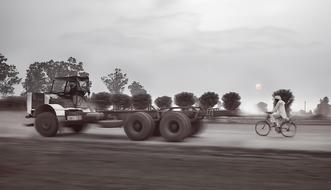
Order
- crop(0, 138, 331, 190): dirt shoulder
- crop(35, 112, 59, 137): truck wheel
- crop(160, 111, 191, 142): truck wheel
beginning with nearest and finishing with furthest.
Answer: crop(0, 138, 331, 190): dirt shoulder, crop(160, 111, 191, 142): truck wheel, crop(35, 112, 59, 137): truck wheel

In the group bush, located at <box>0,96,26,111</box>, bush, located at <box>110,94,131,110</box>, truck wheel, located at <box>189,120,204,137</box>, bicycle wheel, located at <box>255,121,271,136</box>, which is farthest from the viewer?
bush, located at <box>0,96,26,111</box>

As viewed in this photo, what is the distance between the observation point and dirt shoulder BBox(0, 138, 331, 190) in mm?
6727

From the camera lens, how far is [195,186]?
657cm

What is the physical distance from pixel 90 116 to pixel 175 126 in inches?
142

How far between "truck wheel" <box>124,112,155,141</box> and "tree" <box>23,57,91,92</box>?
38.7 m

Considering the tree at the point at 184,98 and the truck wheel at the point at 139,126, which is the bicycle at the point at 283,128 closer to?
the truck wheel at the point at 139,126

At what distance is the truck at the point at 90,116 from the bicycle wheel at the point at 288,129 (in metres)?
3.33

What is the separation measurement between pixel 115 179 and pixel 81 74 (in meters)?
10.3

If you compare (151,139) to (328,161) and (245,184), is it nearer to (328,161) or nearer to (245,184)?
(328,161)

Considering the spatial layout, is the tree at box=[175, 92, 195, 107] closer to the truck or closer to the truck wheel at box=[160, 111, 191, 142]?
the truck

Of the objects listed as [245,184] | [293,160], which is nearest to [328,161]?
[293,160]

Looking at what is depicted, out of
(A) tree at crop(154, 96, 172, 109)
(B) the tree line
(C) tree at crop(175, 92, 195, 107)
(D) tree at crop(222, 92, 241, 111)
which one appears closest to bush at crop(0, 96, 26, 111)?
(B) the tree line

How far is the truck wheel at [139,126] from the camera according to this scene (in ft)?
46.6

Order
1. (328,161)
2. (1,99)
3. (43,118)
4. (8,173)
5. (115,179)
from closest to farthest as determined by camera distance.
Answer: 1. (115,179)
2. (8,173)
3. (328,161)
4. (43,118)
5. (1,99)
